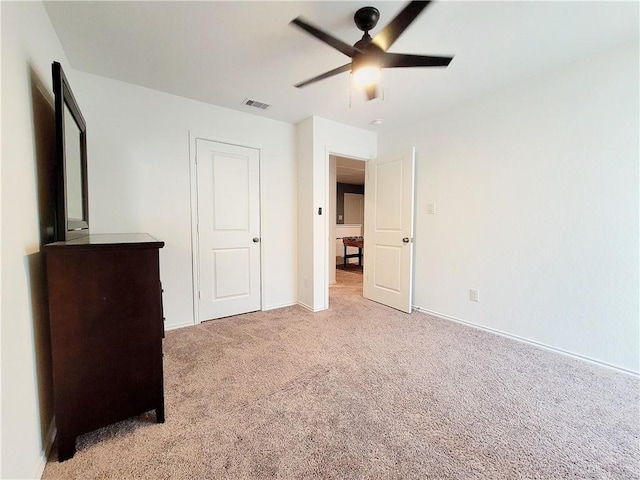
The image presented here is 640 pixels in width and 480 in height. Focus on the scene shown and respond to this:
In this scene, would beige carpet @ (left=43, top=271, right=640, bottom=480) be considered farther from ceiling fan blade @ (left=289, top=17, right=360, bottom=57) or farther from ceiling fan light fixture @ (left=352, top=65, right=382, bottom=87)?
ceiling fan blade @ (left=289, top=17, right=360, bottom=57)

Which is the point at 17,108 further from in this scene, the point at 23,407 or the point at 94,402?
the point at 94,402

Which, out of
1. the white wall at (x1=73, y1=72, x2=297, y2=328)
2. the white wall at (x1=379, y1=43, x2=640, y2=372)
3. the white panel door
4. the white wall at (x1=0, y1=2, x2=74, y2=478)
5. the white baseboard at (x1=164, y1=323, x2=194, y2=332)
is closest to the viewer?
the white wall at (x1=0, y1=2, x2=74, y2=478)

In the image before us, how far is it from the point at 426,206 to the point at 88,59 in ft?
11.3

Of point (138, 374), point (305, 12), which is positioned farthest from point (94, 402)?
point (305, 12)

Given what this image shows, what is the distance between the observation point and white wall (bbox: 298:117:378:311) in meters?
3.25

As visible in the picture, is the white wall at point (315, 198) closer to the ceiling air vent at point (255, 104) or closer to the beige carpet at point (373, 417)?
the ceiling air vent at point (255, 104)

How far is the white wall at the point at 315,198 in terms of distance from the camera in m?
3.25

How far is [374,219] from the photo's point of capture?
12.2ft

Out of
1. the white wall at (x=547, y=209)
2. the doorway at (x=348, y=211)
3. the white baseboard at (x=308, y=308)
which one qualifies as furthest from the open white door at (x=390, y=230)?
the doorway at (x=348, y=211)

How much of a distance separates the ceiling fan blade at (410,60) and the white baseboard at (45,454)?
261 centimetres

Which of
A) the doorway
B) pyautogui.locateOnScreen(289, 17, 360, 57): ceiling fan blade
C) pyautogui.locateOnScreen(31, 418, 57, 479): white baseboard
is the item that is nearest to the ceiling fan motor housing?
pyautogui.locateOnScreen(289, 17, 360, 57): ceiling fan blade

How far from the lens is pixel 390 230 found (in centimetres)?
349

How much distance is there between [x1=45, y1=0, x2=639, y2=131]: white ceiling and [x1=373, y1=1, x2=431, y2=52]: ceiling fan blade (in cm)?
6

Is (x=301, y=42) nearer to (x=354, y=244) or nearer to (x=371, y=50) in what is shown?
(x=371, y=50)
